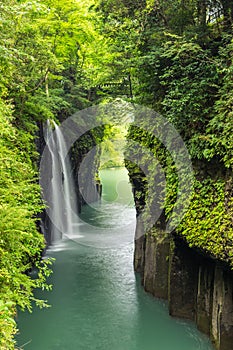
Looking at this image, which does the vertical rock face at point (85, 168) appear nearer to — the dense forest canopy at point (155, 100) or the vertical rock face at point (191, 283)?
the dense forest canopy at point (155, 100)

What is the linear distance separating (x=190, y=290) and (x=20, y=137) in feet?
21.8

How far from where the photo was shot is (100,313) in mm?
10312

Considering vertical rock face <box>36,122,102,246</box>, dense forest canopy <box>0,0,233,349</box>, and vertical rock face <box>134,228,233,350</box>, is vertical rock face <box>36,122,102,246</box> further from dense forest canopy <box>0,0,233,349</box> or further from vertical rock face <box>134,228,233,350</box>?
vertical rock face <box>134,228,233,350</box>

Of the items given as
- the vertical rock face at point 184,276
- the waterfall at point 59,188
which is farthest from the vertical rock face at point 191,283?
the waterfall at point 59,188

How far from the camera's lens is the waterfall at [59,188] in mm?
17312

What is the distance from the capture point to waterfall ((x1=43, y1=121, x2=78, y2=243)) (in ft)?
56.8

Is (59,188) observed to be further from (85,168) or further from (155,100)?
(155,100)

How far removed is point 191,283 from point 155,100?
571 centimetres

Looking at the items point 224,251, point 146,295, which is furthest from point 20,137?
point 224,251

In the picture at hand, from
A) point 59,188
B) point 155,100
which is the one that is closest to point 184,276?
point 155,100

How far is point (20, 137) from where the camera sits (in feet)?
36.3

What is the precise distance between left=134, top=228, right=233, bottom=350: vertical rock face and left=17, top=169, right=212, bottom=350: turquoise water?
40 cm

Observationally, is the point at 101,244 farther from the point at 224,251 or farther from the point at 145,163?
the point at 224,251

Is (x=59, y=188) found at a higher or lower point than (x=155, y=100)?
lower
